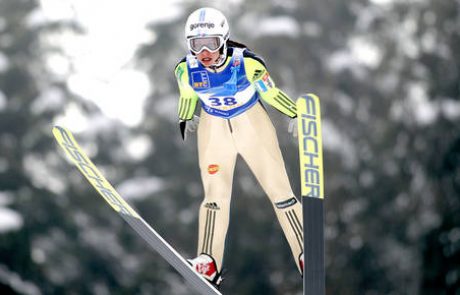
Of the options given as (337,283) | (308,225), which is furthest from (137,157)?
(308,225)

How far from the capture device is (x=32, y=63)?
2947 cm

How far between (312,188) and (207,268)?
898 millimetres

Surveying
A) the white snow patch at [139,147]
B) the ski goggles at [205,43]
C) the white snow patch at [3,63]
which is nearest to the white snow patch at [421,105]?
the white snow patch at [139,147]

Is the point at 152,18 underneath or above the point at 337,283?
above

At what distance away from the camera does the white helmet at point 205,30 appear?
166 inches

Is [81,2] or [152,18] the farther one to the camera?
[81,2]

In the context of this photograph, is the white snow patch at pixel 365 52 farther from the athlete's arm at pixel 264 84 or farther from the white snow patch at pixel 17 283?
the athlete's arm at pixel 264 84

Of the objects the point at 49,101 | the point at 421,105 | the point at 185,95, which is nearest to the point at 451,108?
the point at 421,105

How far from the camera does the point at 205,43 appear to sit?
14.0ft

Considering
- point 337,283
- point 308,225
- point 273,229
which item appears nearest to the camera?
point 308,225

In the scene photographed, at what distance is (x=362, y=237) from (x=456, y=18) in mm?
7557

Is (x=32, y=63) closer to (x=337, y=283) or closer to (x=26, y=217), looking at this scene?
(x=26, y=217)

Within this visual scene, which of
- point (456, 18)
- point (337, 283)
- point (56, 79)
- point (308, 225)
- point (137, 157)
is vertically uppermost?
point (456, 18)

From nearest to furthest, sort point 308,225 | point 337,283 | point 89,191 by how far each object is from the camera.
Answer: point 308,225, point 337,283, point 89,191
